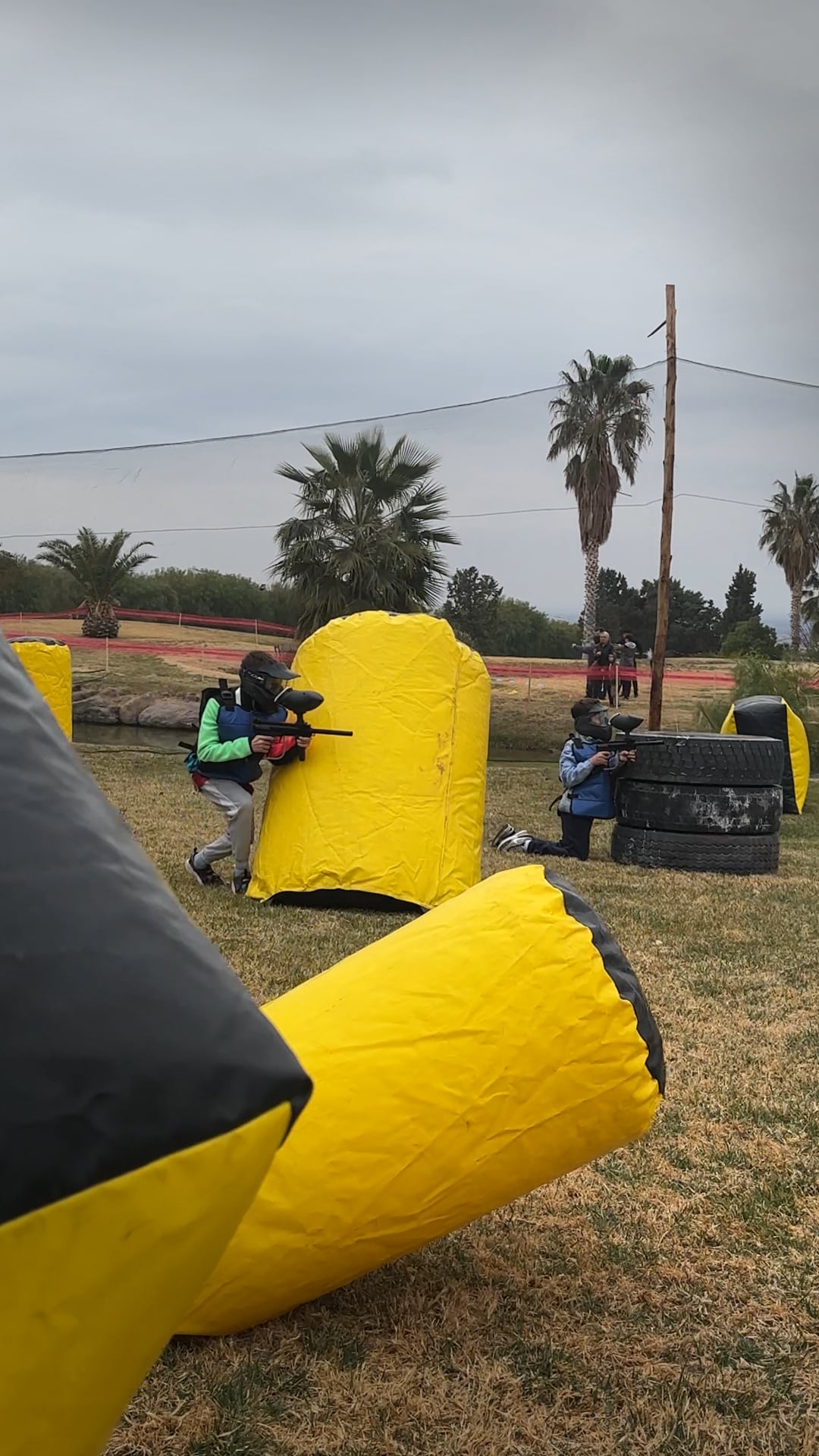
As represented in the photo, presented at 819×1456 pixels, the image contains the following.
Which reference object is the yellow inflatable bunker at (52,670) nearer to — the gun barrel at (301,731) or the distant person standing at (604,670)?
the gun barrel at (301,731)

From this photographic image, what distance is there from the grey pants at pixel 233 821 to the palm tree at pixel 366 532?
10.0 meters

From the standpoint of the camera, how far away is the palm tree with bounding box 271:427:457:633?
17.5 m

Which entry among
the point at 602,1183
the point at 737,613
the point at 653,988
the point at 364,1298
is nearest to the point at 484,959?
the point at 364,1298

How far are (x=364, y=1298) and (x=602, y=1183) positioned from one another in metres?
0.91

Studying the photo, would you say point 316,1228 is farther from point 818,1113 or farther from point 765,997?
point 765,997

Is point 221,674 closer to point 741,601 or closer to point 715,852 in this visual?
point 741,601

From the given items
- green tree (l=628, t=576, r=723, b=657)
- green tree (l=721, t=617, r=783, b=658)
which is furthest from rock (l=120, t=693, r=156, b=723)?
green tree (l=721, t=617, r=783, b=658)

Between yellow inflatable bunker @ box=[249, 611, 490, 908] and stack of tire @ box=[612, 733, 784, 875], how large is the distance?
2.38 metres

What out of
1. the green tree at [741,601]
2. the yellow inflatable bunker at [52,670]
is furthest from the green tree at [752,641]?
the yellow inflatable bunker at [52,670]

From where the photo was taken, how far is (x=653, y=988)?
5164mm

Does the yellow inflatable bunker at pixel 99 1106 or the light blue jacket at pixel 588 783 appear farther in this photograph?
the light blue jacket at pixel 588 783

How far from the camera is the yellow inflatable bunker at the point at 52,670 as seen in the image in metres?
9.35

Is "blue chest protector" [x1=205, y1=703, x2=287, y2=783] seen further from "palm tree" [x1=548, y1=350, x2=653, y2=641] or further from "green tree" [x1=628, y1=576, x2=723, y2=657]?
"green tree" [x1=628, y1=576, x2=723, y2=657]

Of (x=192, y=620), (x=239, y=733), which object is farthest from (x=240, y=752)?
(x=192, y=620)
